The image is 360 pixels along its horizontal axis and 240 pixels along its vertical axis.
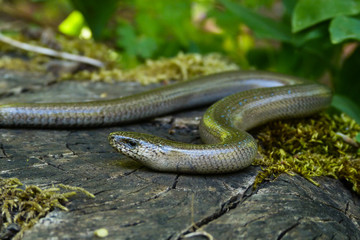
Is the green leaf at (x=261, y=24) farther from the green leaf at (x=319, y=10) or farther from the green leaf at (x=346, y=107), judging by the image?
the green leaf at (x=346, y=107)

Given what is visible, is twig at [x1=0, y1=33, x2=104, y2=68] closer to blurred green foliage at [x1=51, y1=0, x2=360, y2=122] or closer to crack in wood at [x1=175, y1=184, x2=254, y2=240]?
blurred green foliage at [x1=51, y1=0, x2=360, y2=122]

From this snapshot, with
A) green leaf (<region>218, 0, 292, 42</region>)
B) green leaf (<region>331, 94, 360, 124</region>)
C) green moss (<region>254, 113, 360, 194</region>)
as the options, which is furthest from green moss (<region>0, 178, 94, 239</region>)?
green leaf (<region>218, 0, 292, 42</region>)

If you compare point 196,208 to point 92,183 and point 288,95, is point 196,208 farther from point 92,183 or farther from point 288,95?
point 288,95

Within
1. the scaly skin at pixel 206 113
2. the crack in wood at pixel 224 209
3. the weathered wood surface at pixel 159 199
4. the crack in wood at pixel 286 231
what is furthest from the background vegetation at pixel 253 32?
the crack in wood at pixel 286 231

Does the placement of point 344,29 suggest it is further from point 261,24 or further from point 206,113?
point 206,113

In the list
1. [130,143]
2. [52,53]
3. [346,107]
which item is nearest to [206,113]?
[130,143]
